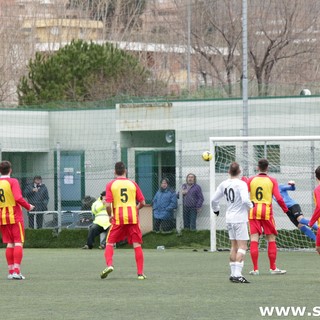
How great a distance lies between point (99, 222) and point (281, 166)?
450 centimetres

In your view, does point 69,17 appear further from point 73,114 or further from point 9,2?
point 73,114

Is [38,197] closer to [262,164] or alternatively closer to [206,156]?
[206,156]

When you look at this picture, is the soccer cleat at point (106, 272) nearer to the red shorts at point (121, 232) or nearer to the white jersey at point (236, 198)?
the red shorts at point (121, 232)

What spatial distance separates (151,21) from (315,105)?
27993 mm

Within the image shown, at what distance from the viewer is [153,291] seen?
1441 cm

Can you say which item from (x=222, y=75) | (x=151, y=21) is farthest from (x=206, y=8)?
(x=151, y=21)

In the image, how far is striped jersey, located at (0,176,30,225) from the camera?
1700cm

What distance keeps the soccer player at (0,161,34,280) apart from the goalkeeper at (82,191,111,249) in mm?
9980

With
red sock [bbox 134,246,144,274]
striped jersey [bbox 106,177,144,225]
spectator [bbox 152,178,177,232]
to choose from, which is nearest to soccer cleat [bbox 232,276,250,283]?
red sock [bbox 134,246,144,274]

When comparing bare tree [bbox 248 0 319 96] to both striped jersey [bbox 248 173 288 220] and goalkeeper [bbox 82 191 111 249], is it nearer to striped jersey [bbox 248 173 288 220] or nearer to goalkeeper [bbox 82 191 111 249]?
goalkeeper [bbox 82 191 111 249]

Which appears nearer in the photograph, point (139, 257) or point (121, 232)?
point (139, 257)

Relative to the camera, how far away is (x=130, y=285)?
50.8ft

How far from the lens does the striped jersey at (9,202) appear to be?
1700 cm

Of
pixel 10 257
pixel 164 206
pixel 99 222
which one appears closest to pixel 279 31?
pixel 164 206
